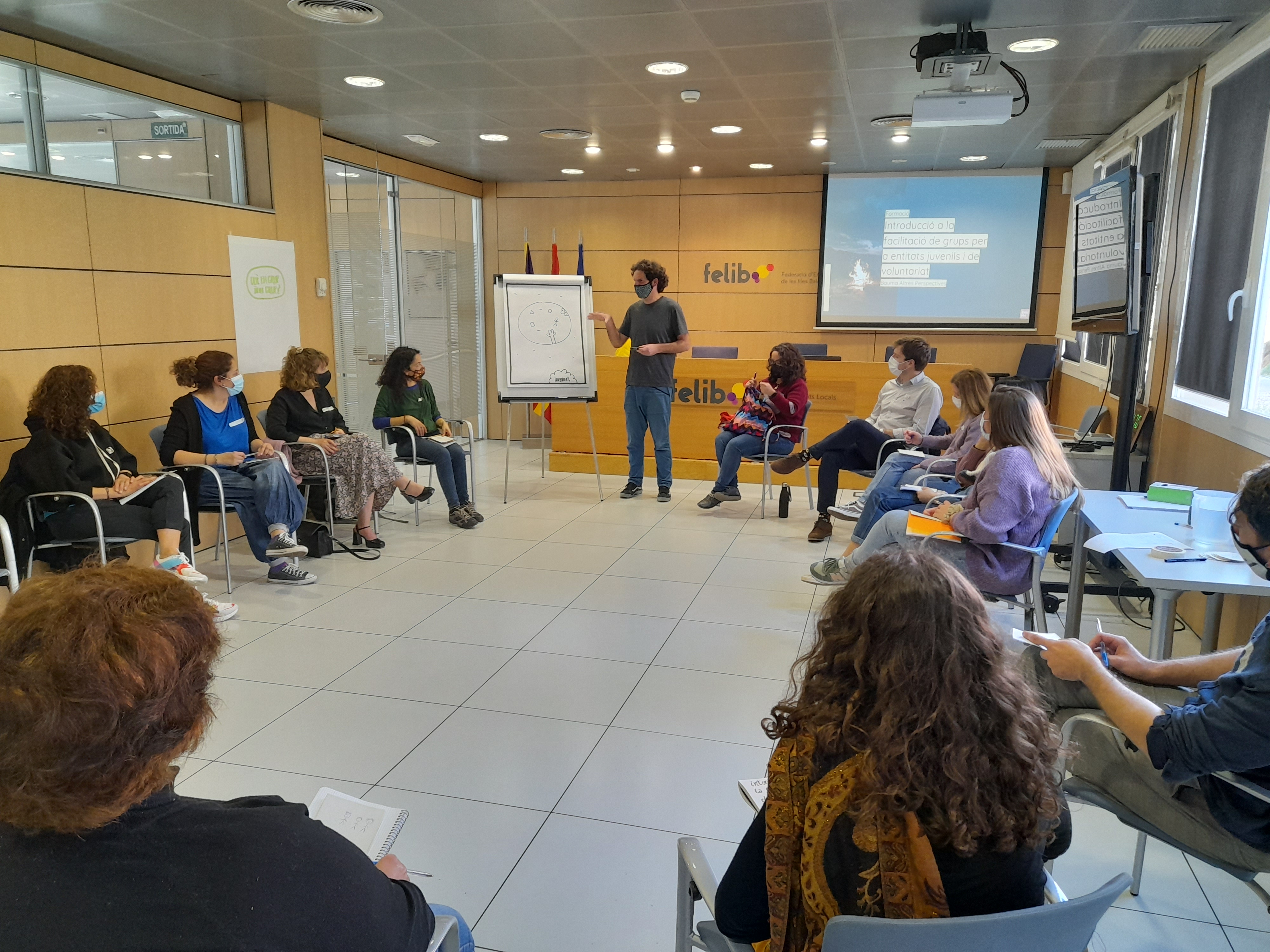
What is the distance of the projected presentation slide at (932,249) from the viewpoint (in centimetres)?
811

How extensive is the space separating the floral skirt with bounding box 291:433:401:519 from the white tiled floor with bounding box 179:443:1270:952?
366mm

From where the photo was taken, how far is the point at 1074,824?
2.49m

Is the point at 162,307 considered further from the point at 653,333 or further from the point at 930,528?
the point at 930,528

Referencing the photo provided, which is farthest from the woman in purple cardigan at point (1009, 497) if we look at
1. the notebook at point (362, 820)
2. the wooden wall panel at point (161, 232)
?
the wooden wall panel at point (161, 232)

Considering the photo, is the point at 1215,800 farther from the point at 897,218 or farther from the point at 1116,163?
the point at 897,218

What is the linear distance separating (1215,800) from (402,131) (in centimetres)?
671

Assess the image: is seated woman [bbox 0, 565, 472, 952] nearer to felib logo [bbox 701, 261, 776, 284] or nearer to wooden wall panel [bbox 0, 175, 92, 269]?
wooden wall panel [bbox 0, 175, 92, 269]

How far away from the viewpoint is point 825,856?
1.09m

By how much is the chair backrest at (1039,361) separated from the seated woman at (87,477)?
284 inches

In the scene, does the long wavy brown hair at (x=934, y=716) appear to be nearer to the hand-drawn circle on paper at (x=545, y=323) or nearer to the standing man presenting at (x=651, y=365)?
the standing man presenting at (x=651, y=365)

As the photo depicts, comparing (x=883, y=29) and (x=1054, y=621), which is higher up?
(x=883, y=29)

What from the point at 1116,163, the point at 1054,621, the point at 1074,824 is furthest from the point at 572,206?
the point at 1074,824

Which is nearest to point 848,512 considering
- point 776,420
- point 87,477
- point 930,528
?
point 776,420

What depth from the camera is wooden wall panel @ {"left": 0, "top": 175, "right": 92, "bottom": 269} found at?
3996 millimetres
